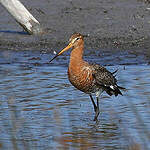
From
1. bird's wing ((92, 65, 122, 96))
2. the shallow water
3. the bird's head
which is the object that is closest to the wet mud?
the shallow water

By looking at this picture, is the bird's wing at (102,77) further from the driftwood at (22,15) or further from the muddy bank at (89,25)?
the driftwood at (22,15)

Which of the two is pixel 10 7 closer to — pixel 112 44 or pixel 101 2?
pixel 112 44

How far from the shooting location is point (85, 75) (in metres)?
8.69

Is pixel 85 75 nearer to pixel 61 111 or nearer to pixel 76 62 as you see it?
pixel 76 62

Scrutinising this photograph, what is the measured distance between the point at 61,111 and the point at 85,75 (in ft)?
2.19

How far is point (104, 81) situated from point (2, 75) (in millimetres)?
2903

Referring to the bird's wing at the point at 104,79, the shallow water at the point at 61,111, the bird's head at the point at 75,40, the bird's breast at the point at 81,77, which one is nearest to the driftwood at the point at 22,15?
the shallow water at the point at 61,111

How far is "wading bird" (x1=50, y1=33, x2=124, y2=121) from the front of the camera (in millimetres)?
8628

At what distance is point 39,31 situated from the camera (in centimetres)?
1378

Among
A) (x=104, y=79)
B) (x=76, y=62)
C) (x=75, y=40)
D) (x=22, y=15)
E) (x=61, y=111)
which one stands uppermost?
(x=75, y=40)

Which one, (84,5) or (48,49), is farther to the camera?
(84,5)

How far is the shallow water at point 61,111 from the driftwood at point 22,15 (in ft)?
3.38

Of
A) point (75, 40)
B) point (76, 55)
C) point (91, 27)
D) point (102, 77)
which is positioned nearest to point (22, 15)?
point (91, 27)

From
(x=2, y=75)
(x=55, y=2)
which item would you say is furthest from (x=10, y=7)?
(x=55, y=2)
